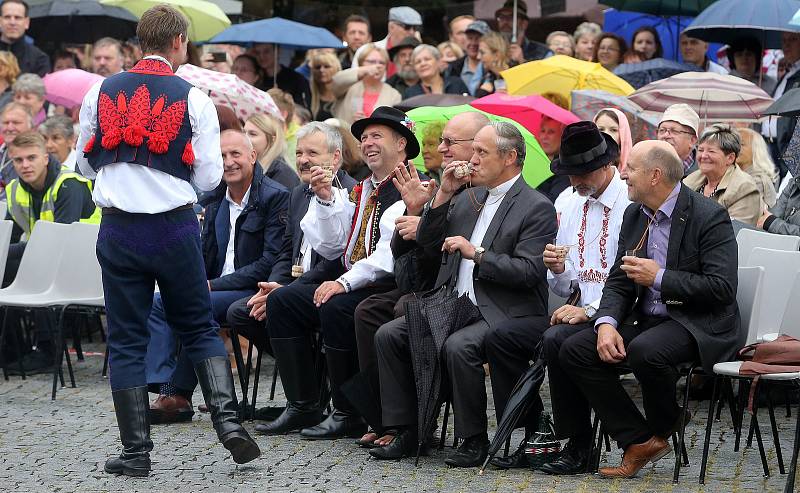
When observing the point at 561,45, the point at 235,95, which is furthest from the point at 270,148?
the point at 561,45

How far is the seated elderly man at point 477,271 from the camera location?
695cm

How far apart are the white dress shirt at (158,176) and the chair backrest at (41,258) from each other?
3.20 meters

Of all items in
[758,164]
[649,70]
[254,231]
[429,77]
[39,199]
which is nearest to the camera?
[254,231]

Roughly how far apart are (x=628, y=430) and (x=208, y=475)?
1979mm

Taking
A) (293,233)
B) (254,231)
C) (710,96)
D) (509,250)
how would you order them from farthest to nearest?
1. (710,96)
2. (254,231)
3. (293,233)
4. (509,250)

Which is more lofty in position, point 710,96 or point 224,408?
point 710,96

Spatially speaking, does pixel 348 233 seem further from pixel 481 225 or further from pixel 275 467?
Result: pixel 275 467

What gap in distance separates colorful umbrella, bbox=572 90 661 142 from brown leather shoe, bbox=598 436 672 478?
3868 millimetres

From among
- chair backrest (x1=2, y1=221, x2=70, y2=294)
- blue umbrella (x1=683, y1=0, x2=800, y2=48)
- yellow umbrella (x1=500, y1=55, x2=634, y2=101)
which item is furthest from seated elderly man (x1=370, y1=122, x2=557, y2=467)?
blue umbrella (x1=683, y1=0, x2=800, y2=48)

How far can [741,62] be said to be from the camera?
11.8 meters

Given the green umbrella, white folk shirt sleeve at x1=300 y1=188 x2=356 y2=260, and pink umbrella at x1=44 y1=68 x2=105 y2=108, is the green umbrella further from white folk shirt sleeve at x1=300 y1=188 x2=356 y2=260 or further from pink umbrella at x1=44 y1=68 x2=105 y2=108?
pink umbrella at x1=44 y1=68 x2=105 y2=108

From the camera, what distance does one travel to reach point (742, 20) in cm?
1114

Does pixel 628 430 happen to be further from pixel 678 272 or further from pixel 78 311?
pixel 78 311

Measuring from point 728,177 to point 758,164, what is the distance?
0.60 m
